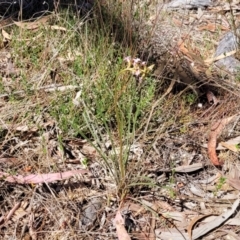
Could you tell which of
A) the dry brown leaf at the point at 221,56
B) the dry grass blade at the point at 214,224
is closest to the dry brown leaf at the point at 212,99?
the dry brown leaf at the point at 221,56

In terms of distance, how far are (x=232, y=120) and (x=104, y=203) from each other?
3.01 feet

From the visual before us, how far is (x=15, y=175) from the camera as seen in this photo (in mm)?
2418

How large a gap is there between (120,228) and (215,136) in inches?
32.5

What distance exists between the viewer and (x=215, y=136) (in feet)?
9.12

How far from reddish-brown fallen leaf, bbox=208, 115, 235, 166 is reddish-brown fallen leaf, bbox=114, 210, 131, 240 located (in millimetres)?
634

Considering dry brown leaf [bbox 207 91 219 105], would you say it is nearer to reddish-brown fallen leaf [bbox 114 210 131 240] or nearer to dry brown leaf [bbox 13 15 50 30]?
reddish-brown fallen leaf [bbox 114 210 131 240]

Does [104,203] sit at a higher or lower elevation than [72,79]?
lower

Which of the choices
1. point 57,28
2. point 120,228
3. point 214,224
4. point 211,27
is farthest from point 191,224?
point 211,27

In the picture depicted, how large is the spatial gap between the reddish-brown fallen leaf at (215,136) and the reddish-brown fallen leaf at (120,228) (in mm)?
634

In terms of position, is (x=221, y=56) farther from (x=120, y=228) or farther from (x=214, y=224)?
(x=120, y=228)

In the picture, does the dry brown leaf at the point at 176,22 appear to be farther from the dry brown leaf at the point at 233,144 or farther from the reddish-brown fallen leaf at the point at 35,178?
the reddish-brown fallen leaf at the point at 35,178

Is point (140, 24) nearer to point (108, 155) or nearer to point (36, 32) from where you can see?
point (36, 32)

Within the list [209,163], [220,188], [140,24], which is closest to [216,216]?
[220,188]

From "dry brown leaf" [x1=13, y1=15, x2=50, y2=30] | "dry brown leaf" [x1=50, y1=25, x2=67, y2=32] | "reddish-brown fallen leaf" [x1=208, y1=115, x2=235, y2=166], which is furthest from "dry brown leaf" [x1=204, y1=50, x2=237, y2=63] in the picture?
"dry brown leaf" [x1=13, y1=15, x2=50, y2=30]
